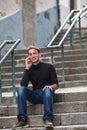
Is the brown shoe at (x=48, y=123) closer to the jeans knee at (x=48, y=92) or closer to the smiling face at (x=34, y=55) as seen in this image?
the jeans knee at (x=48, y=92)

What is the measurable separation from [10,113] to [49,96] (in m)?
0.87

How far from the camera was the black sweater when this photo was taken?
27.8 feet

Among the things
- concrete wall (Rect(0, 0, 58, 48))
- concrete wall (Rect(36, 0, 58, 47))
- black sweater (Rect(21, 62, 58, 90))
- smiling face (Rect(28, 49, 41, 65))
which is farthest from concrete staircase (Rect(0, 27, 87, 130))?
concrete wall (Rect(36, 0, 58, 47))

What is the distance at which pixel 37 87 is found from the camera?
28.0 ft

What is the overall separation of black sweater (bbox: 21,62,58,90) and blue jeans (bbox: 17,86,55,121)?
0.54ft

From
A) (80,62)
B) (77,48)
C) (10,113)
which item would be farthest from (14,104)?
(77,48)

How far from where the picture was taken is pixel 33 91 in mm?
8430

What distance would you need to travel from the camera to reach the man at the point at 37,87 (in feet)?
26.5

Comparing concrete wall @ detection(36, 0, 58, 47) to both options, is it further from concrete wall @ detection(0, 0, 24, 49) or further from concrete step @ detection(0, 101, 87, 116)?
concrete step @ detection(0, 101, 87, 116)

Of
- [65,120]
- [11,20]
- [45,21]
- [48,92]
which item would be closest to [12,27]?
[11,20]

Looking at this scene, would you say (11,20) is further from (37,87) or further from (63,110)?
(63,110)

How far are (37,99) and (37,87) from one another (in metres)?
0.21

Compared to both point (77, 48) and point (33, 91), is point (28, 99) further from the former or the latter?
point (77, 48)

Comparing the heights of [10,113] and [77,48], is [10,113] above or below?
below
